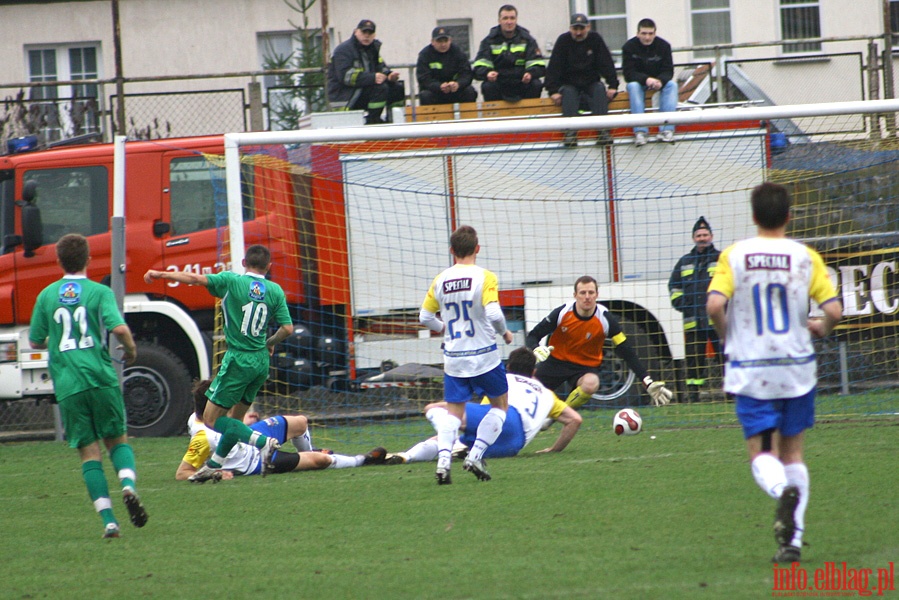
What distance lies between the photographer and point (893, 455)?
24.5ft

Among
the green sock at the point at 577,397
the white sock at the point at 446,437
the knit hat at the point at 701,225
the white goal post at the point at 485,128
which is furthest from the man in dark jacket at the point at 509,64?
the white sock at the point at 446,437

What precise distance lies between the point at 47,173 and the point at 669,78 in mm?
6823

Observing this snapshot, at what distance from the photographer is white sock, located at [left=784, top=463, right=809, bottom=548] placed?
4.43 metres

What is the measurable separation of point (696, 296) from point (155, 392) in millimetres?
5584

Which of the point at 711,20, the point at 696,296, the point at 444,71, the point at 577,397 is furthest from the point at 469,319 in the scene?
the point at 711,20

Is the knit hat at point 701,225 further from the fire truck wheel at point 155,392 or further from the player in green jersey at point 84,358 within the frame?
the player in green jersey at point 84,358

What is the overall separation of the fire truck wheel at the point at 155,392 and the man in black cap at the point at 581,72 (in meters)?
4.98

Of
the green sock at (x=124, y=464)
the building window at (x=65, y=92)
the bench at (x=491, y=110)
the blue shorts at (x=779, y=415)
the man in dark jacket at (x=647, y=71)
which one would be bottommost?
the green sock at (x=124, y=464)

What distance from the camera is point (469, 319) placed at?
727 centimetres

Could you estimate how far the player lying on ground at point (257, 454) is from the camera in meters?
8.05

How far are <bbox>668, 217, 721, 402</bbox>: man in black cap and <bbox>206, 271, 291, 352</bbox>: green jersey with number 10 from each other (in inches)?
194

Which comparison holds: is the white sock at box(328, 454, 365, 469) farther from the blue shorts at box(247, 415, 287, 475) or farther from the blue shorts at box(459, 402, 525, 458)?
the blue shorts at box(459, 402, 525, 458)

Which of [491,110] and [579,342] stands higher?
[491,110]

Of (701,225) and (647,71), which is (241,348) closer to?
(701,225)
